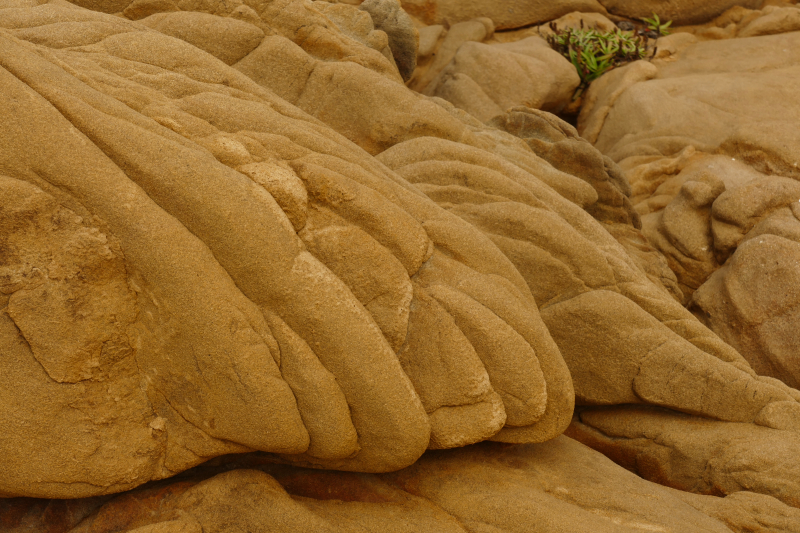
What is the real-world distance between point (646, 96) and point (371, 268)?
6.03m

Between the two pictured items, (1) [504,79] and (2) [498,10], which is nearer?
(1) [504,79]

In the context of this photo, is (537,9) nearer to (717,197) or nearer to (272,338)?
(717,197)

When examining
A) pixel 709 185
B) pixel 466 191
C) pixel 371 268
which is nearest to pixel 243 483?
pixel 371 268

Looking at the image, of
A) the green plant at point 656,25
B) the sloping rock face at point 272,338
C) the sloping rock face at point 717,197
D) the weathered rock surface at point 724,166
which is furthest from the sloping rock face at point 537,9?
the sloping rock face at point 272,338

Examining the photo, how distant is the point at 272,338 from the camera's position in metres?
2.31

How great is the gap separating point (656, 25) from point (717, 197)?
5.02 meters

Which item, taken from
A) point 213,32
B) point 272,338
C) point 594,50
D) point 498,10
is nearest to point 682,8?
point 594,50

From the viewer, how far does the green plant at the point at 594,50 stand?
28.0 feet

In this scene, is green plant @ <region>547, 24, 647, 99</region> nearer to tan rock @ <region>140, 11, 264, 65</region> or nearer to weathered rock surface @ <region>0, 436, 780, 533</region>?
tan rock @ <region>140, 11, 264, 65</region>

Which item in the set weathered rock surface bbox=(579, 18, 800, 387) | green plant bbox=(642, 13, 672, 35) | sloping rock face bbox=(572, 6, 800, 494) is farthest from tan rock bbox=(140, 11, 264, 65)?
green plant bbox=(642, 13, 672, 35)

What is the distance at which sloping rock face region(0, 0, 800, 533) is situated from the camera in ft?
7.11

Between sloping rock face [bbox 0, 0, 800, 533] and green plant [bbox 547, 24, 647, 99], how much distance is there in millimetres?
5805

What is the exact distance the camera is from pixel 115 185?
218cm

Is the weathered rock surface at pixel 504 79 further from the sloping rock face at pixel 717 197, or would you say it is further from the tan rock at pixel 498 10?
the tan rock at pixel 498 10
